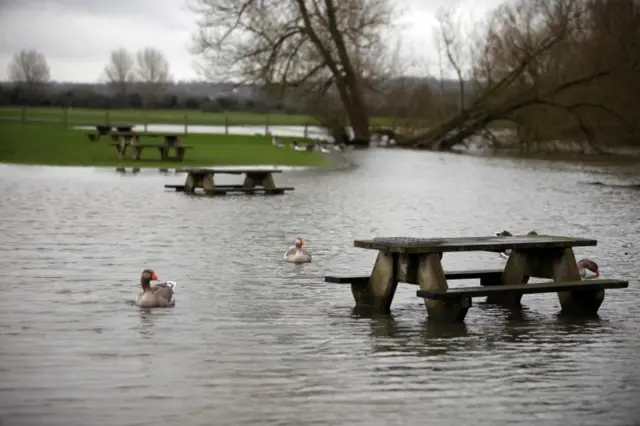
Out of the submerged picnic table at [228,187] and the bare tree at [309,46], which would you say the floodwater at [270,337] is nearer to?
the submerged picnic table at [228,187]

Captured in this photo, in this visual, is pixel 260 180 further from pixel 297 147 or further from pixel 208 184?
pixel 297 147

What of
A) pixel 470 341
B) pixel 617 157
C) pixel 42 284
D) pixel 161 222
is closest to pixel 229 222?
pixel 161 222

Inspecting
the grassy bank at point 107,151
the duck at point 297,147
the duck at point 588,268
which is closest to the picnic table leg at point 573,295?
the duck at point 588,268

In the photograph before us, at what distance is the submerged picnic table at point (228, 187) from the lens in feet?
95.0

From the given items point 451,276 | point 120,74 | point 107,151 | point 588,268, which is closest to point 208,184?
point 588,268

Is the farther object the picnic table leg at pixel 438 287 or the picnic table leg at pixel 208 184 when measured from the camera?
the picnic table leg at pixel 208 184

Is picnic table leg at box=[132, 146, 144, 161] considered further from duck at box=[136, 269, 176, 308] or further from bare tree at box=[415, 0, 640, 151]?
duck at box=[136, 269, 176, 308]

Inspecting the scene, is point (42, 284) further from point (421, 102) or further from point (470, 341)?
point (421, 102)

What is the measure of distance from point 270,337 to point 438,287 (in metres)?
1.79

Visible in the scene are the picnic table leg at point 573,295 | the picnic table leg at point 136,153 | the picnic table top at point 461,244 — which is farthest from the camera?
the picnic table leg at point 136,153

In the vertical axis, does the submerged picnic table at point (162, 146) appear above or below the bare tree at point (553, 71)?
below

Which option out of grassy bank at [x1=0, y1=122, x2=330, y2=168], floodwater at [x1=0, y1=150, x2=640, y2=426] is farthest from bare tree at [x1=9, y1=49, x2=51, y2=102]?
floodwater at [x1=0, y1=150, x2=640, y2=426]

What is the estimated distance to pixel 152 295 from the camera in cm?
1217

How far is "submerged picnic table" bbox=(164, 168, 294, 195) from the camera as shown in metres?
29.0
